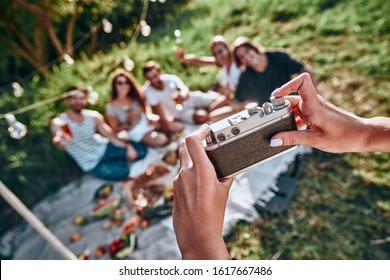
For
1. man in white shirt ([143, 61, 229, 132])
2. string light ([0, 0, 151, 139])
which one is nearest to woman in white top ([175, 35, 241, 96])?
man in white shirt ([143, 61, 229, 132])

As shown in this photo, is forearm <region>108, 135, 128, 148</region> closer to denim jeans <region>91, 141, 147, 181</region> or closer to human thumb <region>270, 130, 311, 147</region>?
denim jeans <region>91, 141, 147, 181</region>

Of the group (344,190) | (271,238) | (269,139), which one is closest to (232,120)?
(269,139)

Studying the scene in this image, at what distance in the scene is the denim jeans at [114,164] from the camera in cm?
A: 255

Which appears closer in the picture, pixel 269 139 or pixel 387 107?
pixel 269 139

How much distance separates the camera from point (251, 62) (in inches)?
94.3

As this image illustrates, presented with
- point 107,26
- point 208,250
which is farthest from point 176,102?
point 107,26

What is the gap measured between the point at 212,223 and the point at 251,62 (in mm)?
1868

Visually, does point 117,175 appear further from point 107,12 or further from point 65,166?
point 107,12

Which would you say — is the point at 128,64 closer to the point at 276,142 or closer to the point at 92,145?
the point at 92,145

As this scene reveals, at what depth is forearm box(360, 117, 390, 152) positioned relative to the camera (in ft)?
3.37

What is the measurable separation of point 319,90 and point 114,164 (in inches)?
75.9

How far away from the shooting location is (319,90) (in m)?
2.73
